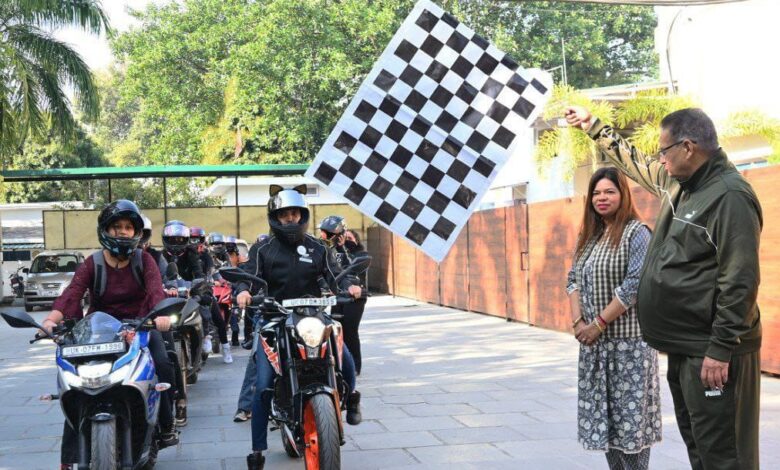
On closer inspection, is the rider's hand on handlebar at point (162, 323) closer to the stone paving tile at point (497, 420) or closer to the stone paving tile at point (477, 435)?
the stone paving tile at point (477, 435)

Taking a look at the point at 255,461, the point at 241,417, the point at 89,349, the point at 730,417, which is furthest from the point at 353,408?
the point at 730,417

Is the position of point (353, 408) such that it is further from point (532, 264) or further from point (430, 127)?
point (532, 264)

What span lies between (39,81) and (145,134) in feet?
155

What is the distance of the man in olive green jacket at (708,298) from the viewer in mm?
3682

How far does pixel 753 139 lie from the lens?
18469 mm

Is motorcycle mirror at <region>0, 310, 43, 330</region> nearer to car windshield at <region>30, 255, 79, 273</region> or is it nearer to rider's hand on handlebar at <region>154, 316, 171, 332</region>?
rider's hand on handlebar at <region>154, 316, 171, 332</region>

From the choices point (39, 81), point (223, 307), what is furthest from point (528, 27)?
point (223, 307)

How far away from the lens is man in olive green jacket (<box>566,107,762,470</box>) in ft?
12.1

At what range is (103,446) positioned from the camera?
15.7 feet

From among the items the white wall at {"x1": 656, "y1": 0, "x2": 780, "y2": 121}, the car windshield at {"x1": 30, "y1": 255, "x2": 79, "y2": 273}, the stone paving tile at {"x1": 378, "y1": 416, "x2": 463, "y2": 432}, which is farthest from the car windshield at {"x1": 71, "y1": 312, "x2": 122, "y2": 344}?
the car windshield at {"x1": 30, "y1": 255, "x2": 79, "y2": 273}

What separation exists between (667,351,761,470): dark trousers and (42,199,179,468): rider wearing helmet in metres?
3.05

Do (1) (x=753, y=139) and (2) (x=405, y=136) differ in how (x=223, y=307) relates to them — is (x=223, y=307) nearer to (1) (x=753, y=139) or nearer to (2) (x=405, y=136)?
(2) (x=405, y=136)

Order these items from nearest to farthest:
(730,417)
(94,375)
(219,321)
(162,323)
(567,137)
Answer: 1. (730,417)
2. (94,375)
3. (162,323)
4. (219,321)
5. (567,137)

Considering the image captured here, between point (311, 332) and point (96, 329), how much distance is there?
123cm
